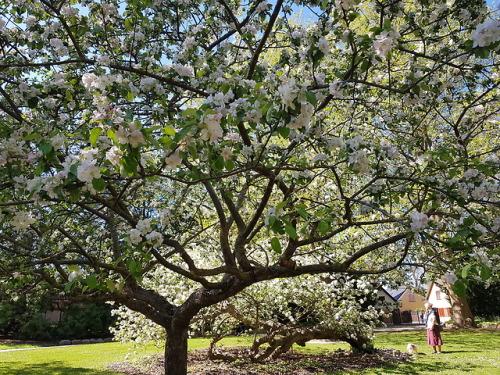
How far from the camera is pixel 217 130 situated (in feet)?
6.39

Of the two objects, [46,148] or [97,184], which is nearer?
[97,184]

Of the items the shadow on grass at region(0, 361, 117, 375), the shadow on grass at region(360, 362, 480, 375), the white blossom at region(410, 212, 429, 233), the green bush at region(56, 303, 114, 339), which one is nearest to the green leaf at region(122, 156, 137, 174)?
the white blossom at region(410, 212, 429, 233)

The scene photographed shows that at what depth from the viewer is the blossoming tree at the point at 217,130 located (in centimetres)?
224

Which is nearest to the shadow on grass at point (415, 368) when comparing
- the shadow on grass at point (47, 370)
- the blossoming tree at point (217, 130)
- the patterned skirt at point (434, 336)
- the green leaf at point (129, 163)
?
the patterned skirt at point (434, 336)

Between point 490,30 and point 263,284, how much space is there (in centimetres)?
621

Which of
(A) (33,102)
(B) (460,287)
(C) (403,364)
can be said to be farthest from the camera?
(C) (403,364)

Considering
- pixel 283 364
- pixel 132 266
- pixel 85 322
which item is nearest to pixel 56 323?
pixel 85 322

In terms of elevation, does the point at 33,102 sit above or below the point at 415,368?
above

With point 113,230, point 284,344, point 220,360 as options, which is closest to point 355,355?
point 284,344

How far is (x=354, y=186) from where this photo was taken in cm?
618

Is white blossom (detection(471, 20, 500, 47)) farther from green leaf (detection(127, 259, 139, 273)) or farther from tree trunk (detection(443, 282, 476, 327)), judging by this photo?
tree trunk (detection(443, 282, 476, 327))

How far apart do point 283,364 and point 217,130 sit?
8200 millimetres

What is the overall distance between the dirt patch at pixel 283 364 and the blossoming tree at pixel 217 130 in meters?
2.93

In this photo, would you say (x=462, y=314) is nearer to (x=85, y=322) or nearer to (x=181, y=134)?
(x=85, y=322)
